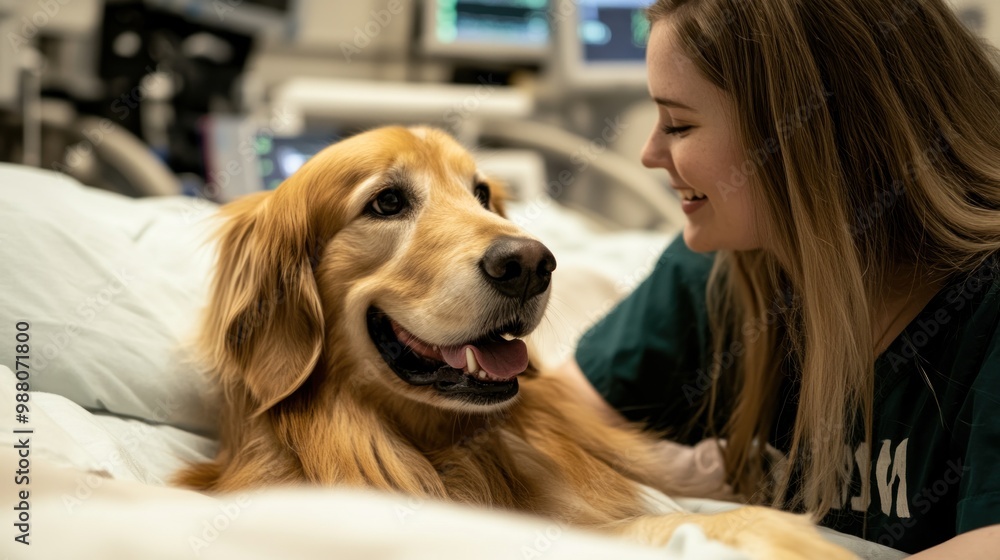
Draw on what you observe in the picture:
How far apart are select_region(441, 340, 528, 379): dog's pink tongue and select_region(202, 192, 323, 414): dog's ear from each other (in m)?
0.21

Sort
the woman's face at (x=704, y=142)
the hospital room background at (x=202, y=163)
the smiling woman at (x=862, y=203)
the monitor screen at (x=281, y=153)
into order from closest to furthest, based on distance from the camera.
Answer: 1. the hospital room background at (x=202, y=163)
2. the smiling woman at (x=862, y=203)
3. the woman's face at (x=704, y=142)
4. the monitor screen at (x=281, y=153)

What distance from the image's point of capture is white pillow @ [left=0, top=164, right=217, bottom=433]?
4.15 feet

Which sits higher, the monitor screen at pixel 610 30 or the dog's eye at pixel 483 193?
the monitor screen at pixel 610 30

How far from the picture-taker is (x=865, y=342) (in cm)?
118

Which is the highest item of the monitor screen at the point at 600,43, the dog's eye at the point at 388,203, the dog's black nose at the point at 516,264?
the monitor screen at the point at 600,43

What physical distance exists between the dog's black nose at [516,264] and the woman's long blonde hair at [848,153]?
37 cm

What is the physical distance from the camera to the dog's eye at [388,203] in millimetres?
1345

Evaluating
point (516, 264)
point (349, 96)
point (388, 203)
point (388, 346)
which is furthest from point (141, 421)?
point (349, 96)

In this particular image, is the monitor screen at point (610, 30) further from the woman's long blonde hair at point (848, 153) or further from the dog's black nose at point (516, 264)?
the dog's black nose at point (516, 264)

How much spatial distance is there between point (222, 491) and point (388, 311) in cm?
36

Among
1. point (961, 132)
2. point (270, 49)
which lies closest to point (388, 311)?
point (961, 132)

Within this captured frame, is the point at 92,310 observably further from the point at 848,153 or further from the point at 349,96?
the point at 349,96

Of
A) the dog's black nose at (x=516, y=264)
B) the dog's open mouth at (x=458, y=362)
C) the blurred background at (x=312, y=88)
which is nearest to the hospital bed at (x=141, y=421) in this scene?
the dog's open mouth at (x=458, y=362)

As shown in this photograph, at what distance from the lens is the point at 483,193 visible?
1.52 meters
